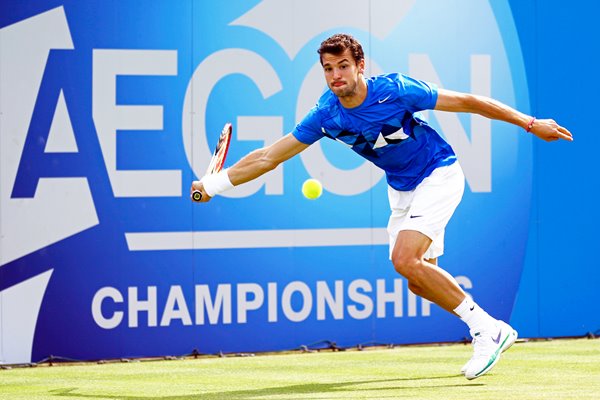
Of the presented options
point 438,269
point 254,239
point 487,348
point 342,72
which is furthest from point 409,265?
point 254,239

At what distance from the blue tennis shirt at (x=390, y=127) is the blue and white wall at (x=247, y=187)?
7.15 ft

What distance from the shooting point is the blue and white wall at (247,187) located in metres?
8.91

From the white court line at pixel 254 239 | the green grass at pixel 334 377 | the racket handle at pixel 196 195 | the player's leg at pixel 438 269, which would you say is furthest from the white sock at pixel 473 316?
the white court line at pixel 254 239

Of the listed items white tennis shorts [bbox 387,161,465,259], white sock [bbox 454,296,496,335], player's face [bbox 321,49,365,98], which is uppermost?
player's face [bbox 321,49,365,98]

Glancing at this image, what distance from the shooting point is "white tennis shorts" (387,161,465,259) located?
7117 mm

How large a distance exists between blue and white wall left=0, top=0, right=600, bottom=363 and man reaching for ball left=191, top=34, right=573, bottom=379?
2029 mm

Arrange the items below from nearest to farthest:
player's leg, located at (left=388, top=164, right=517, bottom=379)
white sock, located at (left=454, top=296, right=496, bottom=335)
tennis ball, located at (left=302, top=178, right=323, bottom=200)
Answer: player's leg, located at (left=388, top=164, right=517, bottom=379) < white sock, located at (left=454, top=296, right=496, bottom=335) < tennis ball, located at (left=302, top=178, right=323, bottom=200)

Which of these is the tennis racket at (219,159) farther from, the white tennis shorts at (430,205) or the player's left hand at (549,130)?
the player's left hand at (549,130)

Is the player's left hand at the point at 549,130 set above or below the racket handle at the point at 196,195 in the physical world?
above

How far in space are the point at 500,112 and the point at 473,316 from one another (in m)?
1.17

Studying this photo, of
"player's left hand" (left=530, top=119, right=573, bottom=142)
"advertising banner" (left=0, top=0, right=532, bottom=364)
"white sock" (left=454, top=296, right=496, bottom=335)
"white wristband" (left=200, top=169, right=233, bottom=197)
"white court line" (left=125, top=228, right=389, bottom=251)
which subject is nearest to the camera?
"player's left hand" (left=530, top=119, right=573, bottom=142)

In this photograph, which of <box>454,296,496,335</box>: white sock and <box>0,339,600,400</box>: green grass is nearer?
<box>0,339,600,400</box>: green grass

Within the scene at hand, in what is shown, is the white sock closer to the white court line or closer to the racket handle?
the racket handle

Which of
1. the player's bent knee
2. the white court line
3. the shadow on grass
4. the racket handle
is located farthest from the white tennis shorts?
the white court line
